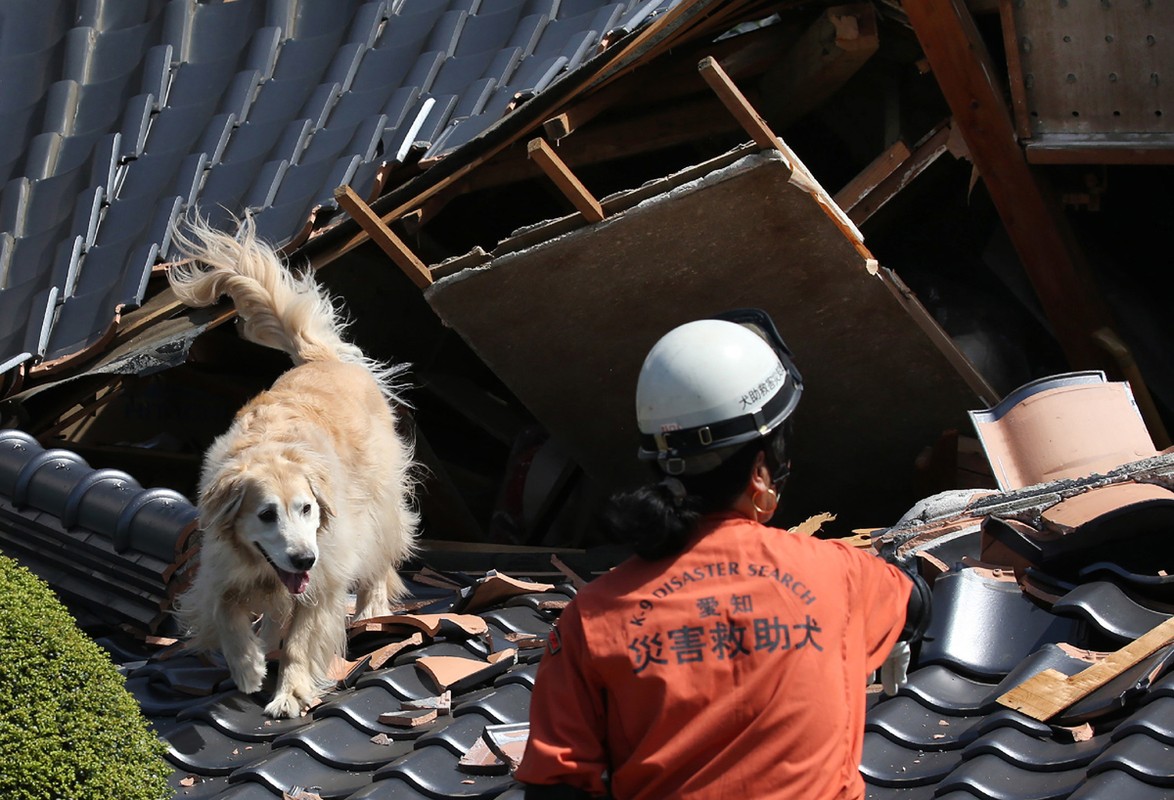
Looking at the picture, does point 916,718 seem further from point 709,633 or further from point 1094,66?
point 1094,66

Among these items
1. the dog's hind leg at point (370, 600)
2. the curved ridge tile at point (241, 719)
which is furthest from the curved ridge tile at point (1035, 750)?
the dog's hind leg at point (370, 600)

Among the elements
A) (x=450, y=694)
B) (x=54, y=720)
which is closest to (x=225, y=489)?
(x=450, y=694)

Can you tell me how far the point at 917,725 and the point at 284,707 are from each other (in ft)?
Answer: 8.28

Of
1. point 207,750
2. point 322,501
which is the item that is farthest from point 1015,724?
point 322,501

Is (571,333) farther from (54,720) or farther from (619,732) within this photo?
(619,732)

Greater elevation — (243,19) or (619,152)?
(243,19)

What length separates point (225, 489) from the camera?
5355 millimetres

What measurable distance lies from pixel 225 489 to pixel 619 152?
12.8 ft

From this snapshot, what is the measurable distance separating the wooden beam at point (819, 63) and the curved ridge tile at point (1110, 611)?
14.0 feet

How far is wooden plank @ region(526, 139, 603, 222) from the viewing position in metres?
6.52

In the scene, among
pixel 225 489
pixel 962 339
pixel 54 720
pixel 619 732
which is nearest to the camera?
pixel 619 732

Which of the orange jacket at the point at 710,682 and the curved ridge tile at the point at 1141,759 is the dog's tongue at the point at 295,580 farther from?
the curved ridge tile at the point at 1141,759

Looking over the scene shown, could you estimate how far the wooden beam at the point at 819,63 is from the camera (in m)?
7.55

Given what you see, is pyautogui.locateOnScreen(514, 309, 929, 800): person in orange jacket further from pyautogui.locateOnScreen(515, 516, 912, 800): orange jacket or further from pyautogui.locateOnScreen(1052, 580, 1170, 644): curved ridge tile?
pyautogui.locateOnScreen(1052, 580, 1170, 644): curved ridge tile
